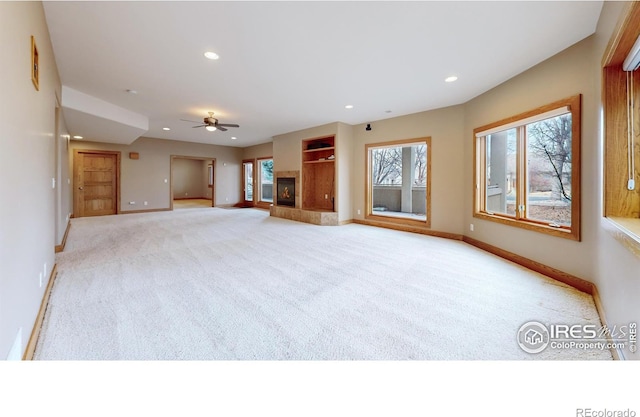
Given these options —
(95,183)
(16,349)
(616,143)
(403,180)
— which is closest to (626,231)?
(616,143)

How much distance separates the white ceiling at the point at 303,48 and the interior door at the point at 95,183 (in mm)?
3472

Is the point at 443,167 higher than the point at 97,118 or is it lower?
lower

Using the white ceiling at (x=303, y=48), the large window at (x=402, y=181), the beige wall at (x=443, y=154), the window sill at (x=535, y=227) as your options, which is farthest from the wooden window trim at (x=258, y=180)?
the window sill at (x=535, y=227)

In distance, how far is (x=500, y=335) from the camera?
1.80 metres

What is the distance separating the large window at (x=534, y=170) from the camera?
2756 millimetres

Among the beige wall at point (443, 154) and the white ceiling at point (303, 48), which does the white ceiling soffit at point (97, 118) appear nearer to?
the white ceiling at point (303, 48)

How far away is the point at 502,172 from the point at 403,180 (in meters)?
4.27

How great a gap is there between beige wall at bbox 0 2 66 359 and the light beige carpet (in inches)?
13.2

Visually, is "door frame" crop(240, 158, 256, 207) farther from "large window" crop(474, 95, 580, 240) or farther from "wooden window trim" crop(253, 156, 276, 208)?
"large window" crop(474, 95, 580, 240)

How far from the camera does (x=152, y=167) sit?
8.46 metres

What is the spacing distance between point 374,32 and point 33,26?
272cm

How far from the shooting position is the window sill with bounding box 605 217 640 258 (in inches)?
53.6

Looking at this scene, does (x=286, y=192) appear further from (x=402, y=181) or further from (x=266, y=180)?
(x=402, y=181)

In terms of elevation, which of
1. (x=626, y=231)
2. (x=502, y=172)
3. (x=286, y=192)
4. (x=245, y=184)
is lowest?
(x=626, y=231)
